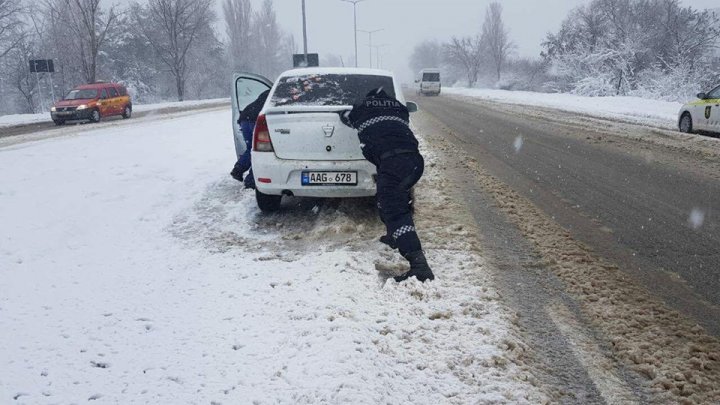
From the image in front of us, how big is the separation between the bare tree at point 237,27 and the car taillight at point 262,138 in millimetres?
63000

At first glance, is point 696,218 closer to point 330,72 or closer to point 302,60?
point 330,72

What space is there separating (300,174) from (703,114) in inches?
Result: 444

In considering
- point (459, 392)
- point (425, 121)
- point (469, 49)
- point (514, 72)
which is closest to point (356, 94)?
point (459, 392)

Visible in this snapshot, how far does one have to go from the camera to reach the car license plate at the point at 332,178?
186 inches

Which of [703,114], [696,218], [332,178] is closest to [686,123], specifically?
[703,114]

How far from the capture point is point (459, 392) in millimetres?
2299

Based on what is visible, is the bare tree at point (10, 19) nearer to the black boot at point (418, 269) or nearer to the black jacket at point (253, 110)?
the black jacket at point (253, 110)

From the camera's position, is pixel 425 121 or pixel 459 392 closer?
pixel 459 392

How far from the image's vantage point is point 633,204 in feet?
18.4

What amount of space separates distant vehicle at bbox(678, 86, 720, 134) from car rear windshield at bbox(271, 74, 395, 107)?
959 cm

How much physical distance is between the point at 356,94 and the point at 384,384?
144 inches

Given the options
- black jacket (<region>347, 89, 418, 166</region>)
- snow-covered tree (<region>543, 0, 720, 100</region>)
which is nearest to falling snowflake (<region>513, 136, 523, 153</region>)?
black jacket (<region>347, 89, 418, 166</region>)

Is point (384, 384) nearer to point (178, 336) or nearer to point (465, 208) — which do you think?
point (178, 336)

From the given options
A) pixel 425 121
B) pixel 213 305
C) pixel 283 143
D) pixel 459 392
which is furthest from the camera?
pixel 425 121
